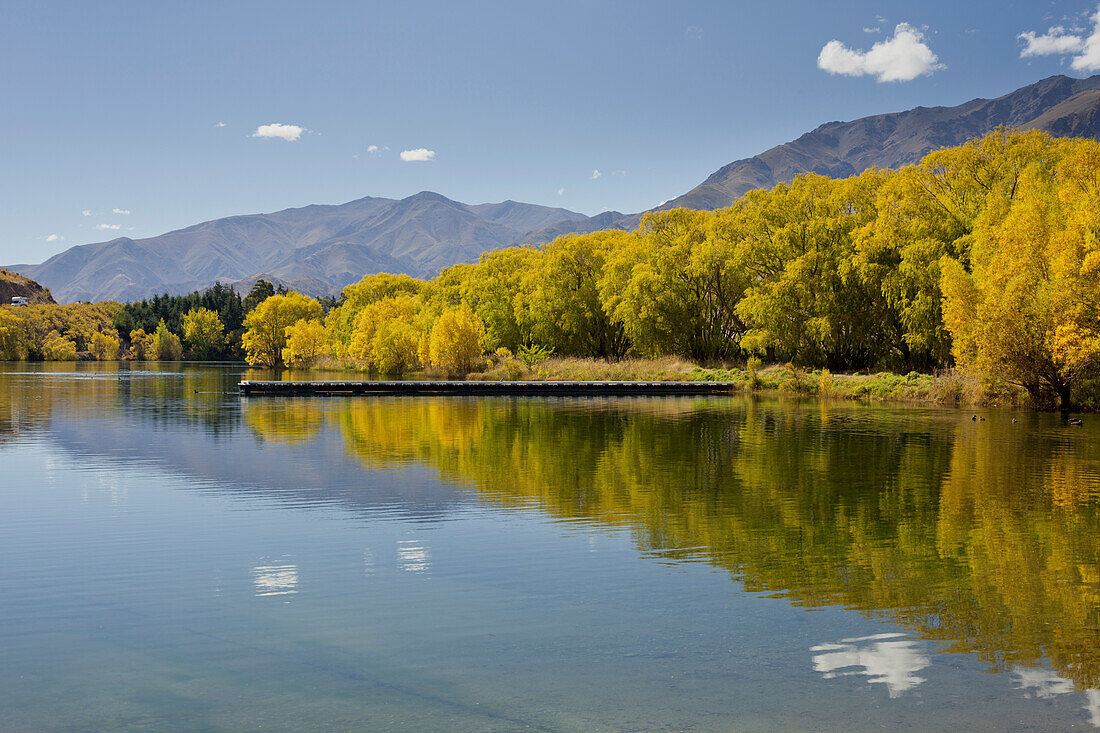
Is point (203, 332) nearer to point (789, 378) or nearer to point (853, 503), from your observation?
point (789, 378)

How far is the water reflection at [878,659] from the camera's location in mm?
7754

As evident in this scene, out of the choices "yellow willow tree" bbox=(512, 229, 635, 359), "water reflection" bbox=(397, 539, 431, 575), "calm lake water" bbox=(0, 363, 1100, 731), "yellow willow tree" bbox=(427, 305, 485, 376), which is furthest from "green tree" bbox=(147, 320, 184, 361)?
"water reflection" bbox=(397, 539, 431, 575)

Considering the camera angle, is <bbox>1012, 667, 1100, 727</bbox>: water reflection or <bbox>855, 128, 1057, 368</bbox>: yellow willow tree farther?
<bbox>855, 128, 1057, 368</bbox>: yellow willow tree

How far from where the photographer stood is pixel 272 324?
12625 cm

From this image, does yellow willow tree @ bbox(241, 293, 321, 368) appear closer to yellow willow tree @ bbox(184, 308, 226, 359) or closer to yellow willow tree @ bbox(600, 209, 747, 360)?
yellow willow tree @ bbox(184, 308, 226, 359)

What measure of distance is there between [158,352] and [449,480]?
17431 centimetres

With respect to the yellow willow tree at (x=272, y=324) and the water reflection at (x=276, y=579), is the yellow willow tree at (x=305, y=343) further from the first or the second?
the water reflection at (x=276, y=579)

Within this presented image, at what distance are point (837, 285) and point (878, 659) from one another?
2122 inches

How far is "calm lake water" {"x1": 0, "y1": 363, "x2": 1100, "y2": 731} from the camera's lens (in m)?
7.31

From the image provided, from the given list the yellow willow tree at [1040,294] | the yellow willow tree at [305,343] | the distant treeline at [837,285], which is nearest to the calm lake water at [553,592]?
the yellow willow tree at [1040,294]

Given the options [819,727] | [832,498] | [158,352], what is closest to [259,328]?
[158,352]

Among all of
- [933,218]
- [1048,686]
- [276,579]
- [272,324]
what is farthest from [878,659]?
[272,324]

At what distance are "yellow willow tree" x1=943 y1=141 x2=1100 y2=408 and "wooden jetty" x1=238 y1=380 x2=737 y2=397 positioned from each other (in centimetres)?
2018

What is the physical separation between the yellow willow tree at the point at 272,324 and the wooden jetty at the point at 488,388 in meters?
67.4
